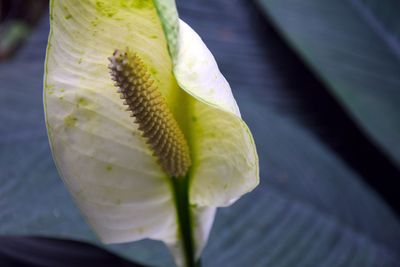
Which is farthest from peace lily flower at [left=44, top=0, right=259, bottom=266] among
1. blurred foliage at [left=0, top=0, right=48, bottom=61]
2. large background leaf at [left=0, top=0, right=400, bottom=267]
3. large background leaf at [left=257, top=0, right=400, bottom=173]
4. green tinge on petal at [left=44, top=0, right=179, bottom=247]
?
blurred foliage at [left=0, top=0, right=48, bottom=61]

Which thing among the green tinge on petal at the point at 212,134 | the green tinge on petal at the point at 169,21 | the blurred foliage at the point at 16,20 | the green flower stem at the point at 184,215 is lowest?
the blurred foliage at the point at 16,20

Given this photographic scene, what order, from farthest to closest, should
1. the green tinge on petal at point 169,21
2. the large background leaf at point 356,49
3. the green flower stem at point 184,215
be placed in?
the large background leaf at point 356,49
the green flower stem at point 184,215
the green tinge on petal at point 169,21

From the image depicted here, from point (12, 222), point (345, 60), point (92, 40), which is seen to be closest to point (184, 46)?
point (92, 40)

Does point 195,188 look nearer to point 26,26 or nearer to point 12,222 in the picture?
point 12,222

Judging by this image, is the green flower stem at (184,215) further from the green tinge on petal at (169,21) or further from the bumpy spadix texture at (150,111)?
the green tinge on petal at (169,21)

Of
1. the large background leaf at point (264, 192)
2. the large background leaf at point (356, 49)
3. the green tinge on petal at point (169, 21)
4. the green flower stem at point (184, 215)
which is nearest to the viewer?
the green tinge on petal at point (169, 21)

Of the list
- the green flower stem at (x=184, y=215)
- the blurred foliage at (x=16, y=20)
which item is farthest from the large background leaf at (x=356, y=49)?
the blurred foliage at (x=16, y=20)

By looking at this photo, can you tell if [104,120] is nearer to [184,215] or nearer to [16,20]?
[184,215]
